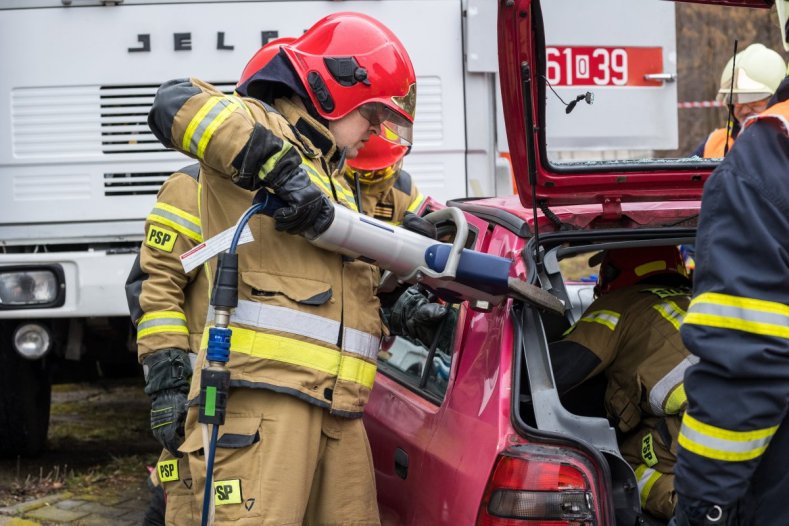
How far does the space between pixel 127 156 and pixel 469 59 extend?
1.64m

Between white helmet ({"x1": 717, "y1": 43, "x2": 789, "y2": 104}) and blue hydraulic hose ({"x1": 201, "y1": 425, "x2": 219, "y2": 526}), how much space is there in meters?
3.68

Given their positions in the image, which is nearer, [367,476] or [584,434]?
[584,434]

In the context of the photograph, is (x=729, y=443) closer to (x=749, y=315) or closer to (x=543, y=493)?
(x=749, y=315)

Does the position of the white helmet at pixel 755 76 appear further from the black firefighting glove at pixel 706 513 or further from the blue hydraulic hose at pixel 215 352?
the black firefighting glove at pixel 706 513

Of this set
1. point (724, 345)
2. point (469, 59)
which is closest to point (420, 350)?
point (724, 345)

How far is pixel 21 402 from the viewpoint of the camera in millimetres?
5098

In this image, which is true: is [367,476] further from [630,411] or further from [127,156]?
[127,156]

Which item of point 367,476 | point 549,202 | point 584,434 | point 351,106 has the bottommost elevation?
point 367,476

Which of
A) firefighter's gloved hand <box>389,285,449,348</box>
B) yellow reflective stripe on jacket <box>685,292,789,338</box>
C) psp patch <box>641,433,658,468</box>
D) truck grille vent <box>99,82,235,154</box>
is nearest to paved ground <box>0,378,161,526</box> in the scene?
truck grille vent <box>99,82,235,154</box>

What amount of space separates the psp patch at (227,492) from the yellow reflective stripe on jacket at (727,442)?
43.7 inches

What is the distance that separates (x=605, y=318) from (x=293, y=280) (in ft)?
3.36

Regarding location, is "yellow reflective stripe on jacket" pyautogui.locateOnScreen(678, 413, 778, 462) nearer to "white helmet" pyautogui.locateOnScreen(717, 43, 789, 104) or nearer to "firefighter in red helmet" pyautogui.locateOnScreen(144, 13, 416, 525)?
"firefighter in red helmet" pyautogui.locateOnScreen(144, 13, 416, 525)

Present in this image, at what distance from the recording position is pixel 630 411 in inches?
123

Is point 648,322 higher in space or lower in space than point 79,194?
lower
